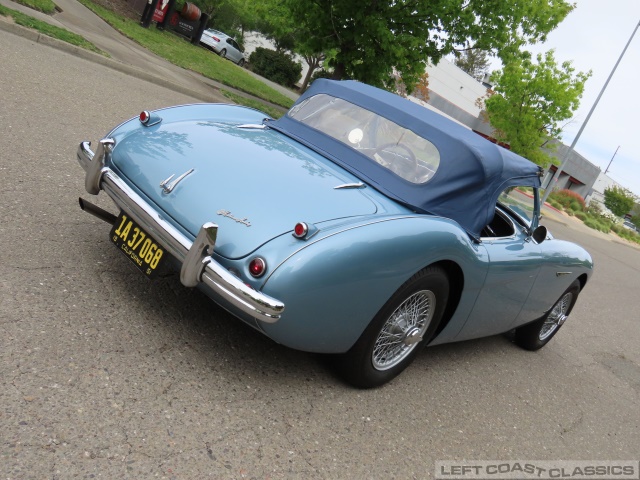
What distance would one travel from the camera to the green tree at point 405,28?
1523 centimetres

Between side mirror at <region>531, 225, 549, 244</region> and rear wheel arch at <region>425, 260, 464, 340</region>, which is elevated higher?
side mirror at <region>531, 225, 549, 244</region>

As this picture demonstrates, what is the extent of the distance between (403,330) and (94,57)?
9.77m

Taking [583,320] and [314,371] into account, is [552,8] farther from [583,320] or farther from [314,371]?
[314,371]

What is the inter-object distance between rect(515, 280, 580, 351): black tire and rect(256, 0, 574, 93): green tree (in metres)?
10.7

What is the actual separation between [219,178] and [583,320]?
6359mm

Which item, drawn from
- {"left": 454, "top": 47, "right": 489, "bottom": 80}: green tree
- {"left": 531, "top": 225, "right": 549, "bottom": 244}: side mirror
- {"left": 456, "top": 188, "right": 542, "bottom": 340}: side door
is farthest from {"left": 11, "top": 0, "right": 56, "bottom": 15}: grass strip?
{"left": 454, "top": 47, "right": 489, "bottom": 80}: green tree

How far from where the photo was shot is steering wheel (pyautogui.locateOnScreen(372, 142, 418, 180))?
3775mm

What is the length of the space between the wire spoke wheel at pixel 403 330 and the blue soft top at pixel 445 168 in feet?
1.75

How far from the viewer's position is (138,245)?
318 cm

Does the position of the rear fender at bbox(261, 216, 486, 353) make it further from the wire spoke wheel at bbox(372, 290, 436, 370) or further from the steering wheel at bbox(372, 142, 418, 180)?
the steering wheel at bbox(372, 142, 418, 180)

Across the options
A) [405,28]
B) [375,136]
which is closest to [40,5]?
[405,28]

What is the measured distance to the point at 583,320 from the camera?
812 centimetres

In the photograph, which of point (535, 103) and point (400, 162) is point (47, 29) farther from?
point (535, 103)

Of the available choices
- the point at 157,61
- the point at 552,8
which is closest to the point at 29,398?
the point at 157,61
